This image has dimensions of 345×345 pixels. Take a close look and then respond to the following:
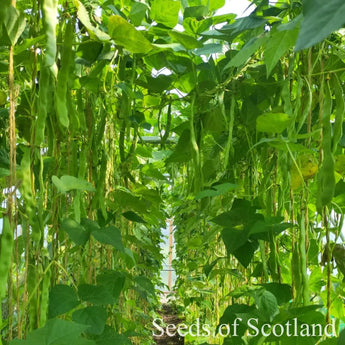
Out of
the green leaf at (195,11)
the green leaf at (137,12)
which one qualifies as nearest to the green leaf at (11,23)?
the green leaf at (137,12)

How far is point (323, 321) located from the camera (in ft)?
2.68

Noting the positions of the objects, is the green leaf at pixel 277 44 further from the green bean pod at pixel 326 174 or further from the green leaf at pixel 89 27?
the green leaf at pixel 89 27

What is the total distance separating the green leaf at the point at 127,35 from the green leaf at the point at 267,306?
0.48 meters

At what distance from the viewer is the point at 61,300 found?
2.77 ft

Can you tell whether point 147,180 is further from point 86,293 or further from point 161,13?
point 86,293

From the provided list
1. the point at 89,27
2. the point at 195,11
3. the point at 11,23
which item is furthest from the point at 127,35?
the point at 195,11

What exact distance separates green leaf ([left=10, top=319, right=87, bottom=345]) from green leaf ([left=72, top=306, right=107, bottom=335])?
0.18m

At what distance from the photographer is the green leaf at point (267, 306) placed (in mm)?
806

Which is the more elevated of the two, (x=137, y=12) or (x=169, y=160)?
(x=137, y=12)

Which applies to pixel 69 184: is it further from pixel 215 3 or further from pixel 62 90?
pixel 215 3

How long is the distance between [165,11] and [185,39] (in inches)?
5.5

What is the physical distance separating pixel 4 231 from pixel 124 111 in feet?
1.87

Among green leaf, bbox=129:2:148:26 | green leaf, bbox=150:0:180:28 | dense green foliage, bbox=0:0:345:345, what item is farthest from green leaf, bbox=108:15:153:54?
green leaf, bbox=150:0:180:28

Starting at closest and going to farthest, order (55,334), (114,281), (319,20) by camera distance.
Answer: (319,20) → (55,334) → (114,281)
